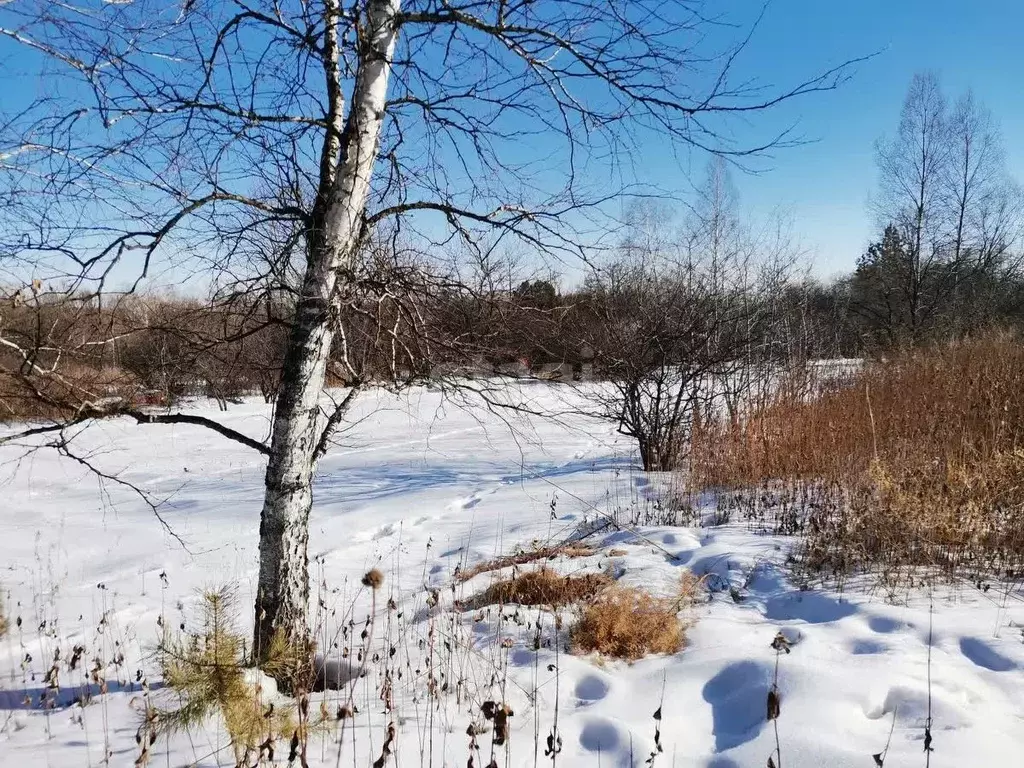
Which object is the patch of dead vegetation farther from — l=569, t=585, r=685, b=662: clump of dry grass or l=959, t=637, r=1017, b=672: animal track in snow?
l=959, t=637, r=1017, b=672: animal track in snow

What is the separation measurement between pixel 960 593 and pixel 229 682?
12.0 ft

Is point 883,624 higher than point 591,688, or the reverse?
point 883,624

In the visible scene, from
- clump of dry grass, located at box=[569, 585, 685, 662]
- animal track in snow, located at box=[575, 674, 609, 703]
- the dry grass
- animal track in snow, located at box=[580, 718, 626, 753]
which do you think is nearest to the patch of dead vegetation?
clump of dry grass, located at box=[569, 585, 685, 662]

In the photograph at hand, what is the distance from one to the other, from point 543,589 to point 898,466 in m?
3.37

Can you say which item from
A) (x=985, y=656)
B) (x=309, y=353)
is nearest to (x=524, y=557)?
(x=309, y=353)

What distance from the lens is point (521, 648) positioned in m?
2.91

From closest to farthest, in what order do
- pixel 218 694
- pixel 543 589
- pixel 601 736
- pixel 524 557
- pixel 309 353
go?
pixel 218 694 → pixel 601 736 → pixel 309 353 → pixel 543 589 → pixel 524 557

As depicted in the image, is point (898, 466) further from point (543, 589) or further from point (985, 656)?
point (543, 589)

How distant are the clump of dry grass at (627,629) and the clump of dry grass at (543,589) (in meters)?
0.42

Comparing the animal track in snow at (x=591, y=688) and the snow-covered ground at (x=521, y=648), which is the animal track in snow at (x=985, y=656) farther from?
the animal track in snow at (x=591, y=688)

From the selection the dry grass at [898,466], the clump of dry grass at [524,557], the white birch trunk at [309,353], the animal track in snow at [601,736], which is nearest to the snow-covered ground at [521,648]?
the animal track in snow at [601,736]

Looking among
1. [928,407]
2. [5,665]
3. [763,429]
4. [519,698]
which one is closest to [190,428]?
[5,665]

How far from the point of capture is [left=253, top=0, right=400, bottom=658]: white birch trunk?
7.88 ft

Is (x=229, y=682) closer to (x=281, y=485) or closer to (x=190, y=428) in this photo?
(x=281, y=485)
